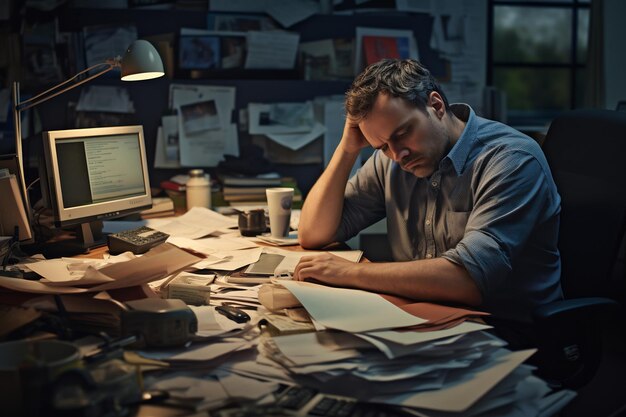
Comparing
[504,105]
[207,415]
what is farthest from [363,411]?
[504,105]

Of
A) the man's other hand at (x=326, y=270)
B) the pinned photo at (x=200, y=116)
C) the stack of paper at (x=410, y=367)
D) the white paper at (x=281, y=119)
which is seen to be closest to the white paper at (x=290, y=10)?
the white paper at (x=281, y=119)

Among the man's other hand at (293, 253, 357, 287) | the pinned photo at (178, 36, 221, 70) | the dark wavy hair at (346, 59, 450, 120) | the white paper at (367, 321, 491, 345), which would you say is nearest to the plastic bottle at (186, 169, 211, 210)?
the pinned photo at (178, 36, 221, 70)

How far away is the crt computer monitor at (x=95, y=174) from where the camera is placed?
184 cm

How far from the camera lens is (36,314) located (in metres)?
1.15

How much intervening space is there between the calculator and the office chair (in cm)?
100

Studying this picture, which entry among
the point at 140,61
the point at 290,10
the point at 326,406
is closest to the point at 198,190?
the point at 140,61

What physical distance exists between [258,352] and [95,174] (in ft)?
3.50

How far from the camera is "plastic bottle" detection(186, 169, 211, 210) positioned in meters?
2.40

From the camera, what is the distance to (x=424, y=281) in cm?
134

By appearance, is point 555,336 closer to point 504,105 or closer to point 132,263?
point 132,263

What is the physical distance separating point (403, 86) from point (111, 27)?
159 cm

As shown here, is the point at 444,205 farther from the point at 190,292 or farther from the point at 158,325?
the point at 158,325

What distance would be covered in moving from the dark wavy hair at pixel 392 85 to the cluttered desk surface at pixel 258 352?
0.47 m

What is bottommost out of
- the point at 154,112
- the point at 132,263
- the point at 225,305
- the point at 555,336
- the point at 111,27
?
the point at 555,336
